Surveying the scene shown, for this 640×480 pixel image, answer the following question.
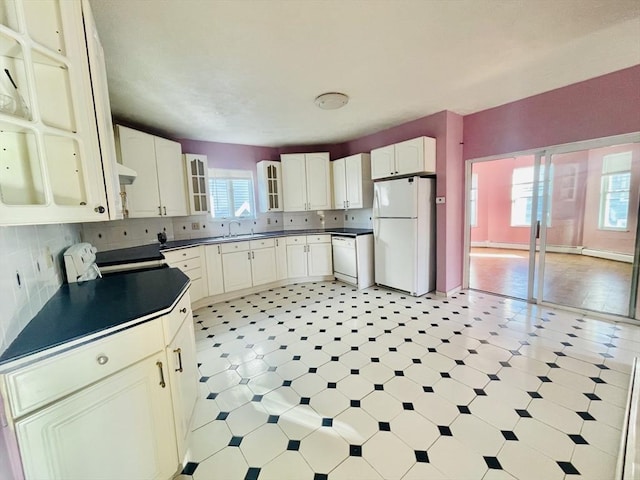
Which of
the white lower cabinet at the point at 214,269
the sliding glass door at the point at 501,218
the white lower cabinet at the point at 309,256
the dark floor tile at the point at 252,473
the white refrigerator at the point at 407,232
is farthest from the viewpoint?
the sliding glass door at the point at 501,218

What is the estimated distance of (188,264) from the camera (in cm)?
353

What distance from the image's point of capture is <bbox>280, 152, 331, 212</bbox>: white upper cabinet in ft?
15.6

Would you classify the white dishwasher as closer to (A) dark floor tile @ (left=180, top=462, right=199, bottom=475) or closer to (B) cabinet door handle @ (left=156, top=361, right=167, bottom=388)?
(A) dark floor tile @ (left=180, top=462, right=199, bottom=475)

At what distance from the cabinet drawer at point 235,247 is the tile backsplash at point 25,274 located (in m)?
2.12

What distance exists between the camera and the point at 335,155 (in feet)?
17.2

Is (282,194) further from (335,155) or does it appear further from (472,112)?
(472,112)

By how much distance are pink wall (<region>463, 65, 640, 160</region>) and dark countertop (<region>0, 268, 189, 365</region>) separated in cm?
395

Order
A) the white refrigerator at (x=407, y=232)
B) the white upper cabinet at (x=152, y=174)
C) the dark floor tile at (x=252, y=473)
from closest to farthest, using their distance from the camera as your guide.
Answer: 1. the dark floor tile at (x=252, y=473)
2. the white upper cabinet at (x=152, y=174)
3. the white refrigerator at (x=407, y=232)

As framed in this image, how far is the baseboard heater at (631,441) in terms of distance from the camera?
1.27 meters

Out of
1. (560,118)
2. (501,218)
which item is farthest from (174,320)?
A: (501,218)

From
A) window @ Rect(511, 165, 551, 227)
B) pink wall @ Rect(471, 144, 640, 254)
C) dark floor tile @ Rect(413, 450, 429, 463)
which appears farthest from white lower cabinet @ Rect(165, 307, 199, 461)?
window @ Rect(511, 165, 551, 227)

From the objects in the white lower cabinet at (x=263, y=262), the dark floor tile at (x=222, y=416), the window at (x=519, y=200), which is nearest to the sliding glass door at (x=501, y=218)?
the window at (x=519, y=200)

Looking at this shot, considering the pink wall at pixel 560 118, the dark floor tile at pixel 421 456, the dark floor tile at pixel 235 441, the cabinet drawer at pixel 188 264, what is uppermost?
the pink wall at pixel 560 118

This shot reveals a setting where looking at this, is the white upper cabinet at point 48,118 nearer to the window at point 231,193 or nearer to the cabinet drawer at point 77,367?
the cabinet drawer at point 77,367
